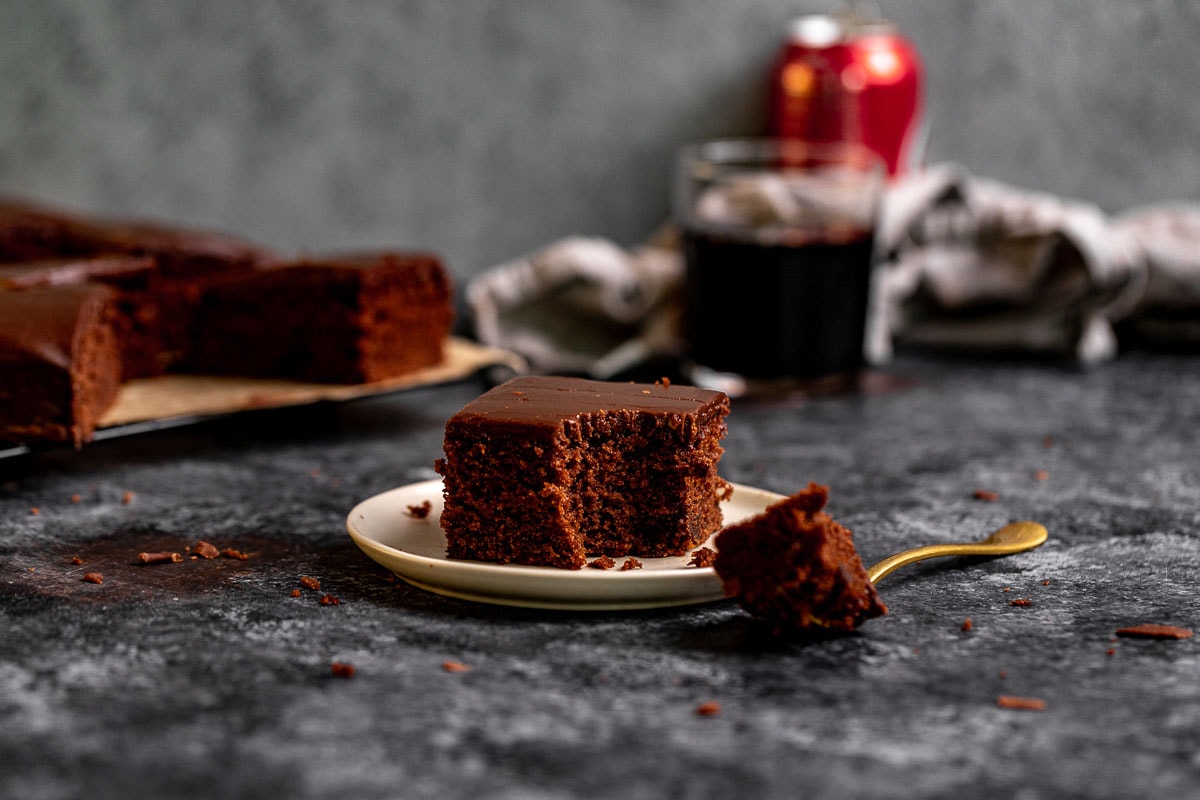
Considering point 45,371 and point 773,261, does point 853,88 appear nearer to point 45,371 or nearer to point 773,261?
point 773,261

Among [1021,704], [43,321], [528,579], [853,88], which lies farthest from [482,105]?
[1021,704]

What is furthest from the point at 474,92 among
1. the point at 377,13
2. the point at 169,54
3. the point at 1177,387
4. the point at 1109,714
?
the point at 1109,714

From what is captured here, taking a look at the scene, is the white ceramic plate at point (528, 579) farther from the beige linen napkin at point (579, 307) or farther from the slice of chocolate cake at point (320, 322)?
the beige linen napkin at point (579, 307)

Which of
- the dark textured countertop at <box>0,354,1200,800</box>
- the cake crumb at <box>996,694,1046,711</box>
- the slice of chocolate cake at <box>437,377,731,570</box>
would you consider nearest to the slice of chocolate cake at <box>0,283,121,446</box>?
the dark textured countertop at <box>0,354,1200,800</box>

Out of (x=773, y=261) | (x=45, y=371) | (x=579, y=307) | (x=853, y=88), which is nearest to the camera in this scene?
(x=45, y=371)

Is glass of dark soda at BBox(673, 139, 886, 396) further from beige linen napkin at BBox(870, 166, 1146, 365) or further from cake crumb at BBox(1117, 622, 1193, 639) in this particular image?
cake crumb at BBox(1117, 622, 1193, 639)

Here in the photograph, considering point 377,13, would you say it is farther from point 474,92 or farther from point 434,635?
point 434,635
